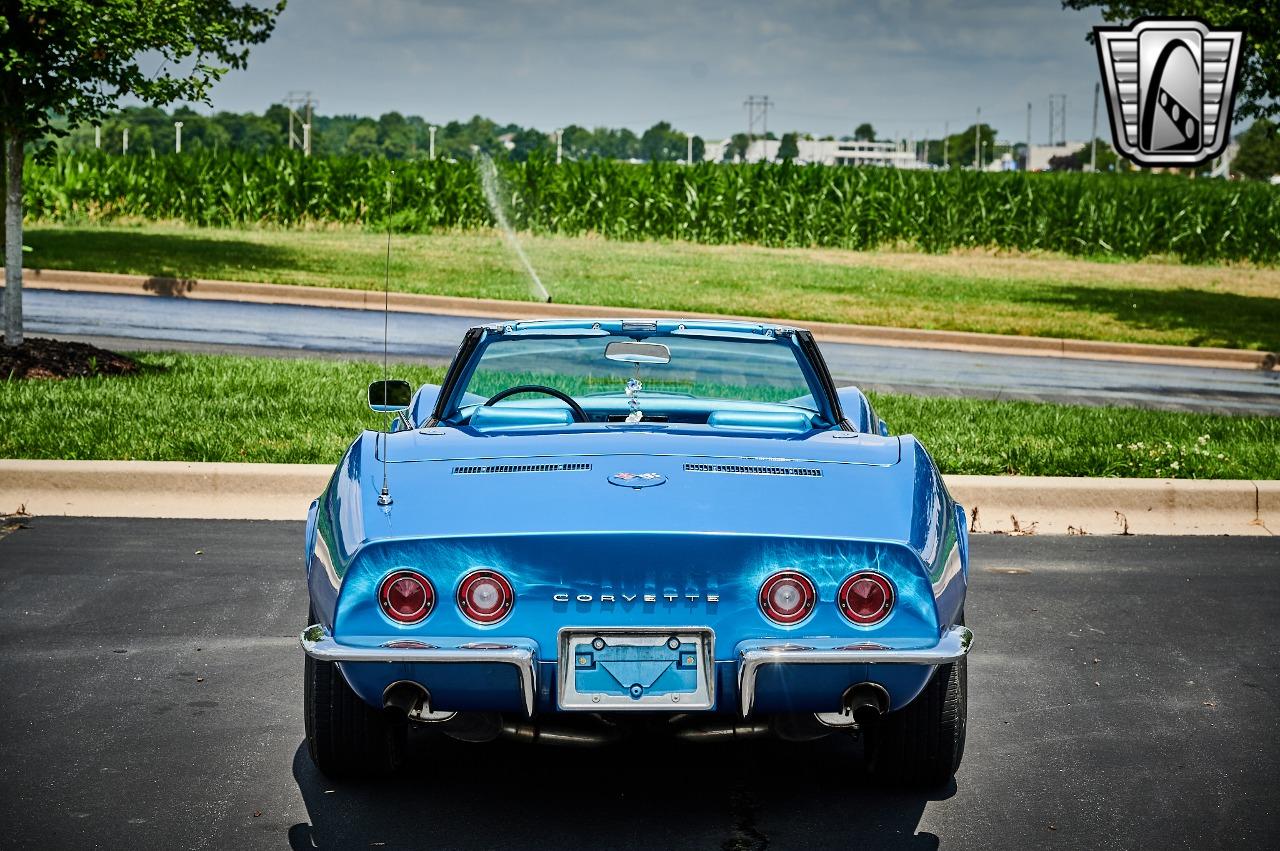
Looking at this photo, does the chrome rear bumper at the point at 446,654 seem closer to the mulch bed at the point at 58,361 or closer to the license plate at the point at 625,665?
the license plate at the point at 625,665

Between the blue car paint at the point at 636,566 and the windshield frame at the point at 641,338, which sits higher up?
the windshield frame at the point at 641,338

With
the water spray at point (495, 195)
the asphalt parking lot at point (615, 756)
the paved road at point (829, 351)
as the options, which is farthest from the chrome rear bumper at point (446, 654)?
the water spray at point (495, 195)

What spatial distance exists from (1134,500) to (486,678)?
5.72m

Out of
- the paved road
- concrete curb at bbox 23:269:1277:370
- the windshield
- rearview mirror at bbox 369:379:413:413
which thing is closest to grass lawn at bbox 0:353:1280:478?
the windshield

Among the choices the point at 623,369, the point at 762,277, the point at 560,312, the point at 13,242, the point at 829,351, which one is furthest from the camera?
the point at 762,277

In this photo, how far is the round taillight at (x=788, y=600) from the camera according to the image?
3797 mm

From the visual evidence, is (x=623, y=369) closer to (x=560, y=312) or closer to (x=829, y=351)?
(x=829, y=351)

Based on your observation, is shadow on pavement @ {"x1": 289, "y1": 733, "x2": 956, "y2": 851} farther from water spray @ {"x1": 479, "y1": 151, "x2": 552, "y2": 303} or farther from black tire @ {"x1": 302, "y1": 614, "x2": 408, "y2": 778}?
water spray @ {"x1": 479, "y1": 151, "x2": 552, "y2": 303}

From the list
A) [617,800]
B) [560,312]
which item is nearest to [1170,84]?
[560,312]

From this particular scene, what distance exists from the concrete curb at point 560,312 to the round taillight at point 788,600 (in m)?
14.8

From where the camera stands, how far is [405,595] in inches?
150

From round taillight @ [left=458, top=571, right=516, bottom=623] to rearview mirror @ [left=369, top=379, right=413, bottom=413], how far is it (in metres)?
1.80

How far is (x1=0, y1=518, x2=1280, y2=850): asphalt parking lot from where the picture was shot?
4137mm

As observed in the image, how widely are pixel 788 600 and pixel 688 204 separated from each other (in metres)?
31.9
